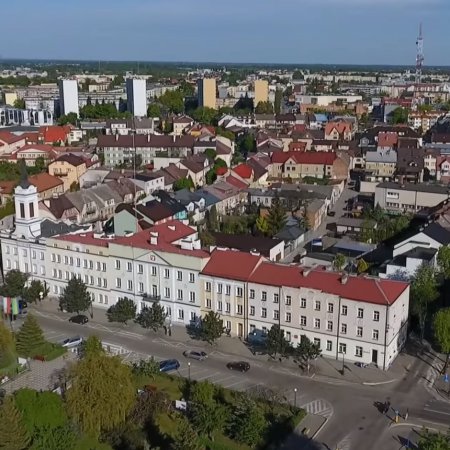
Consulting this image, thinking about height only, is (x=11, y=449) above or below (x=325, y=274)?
below

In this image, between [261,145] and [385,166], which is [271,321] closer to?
[385,166]

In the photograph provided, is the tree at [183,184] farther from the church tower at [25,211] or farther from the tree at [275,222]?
the church tower at [25,211]

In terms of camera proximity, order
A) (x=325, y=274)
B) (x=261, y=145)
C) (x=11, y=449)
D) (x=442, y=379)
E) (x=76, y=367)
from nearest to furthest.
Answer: (x=11, y=449)
(x=76, y=367)
(x=442, y=379)
(x=325, y=274)
(x=261, y=145)

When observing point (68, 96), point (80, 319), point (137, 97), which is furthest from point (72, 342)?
point (137, 97)

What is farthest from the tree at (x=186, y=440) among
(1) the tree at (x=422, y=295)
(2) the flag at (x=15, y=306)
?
(2) the flag at (x=15, y=306)

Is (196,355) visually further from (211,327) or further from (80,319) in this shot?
(80,319)

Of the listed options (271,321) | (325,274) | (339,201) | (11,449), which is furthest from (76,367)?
(339,201)
